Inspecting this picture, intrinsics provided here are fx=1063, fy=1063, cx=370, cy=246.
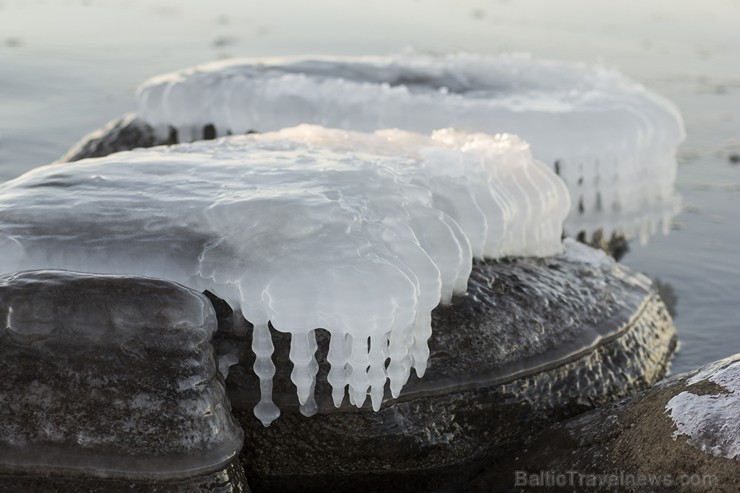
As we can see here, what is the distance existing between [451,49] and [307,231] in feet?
19.4

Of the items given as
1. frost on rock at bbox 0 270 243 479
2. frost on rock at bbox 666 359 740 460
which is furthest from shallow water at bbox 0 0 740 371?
frost on rock at bbox 0 270 243 479

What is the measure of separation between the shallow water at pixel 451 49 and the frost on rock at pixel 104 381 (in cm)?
218

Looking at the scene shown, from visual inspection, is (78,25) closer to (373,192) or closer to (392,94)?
(392,94)

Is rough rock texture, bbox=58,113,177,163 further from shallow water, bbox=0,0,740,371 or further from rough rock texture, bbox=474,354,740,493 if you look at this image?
rough rock texture, bbox=474,354,740,493

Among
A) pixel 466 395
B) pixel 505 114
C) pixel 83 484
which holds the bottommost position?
pixel 466 395

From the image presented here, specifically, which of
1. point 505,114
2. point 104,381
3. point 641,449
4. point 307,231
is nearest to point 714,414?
point 641,449

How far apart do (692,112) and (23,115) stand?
4411 millimetres

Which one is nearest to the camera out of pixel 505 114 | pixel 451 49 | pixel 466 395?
pixel 466 395

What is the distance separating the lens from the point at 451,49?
8.50m

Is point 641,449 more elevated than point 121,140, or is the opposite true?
point 121,140

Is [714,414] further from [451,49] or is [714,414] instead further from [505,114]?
[451,49]

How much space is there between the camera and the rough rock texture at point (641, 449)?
2496mm

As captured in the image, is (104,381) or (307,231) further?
(307,231)

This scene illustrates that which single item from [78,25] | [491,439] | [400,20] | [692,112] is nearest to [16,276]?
[491,439]
